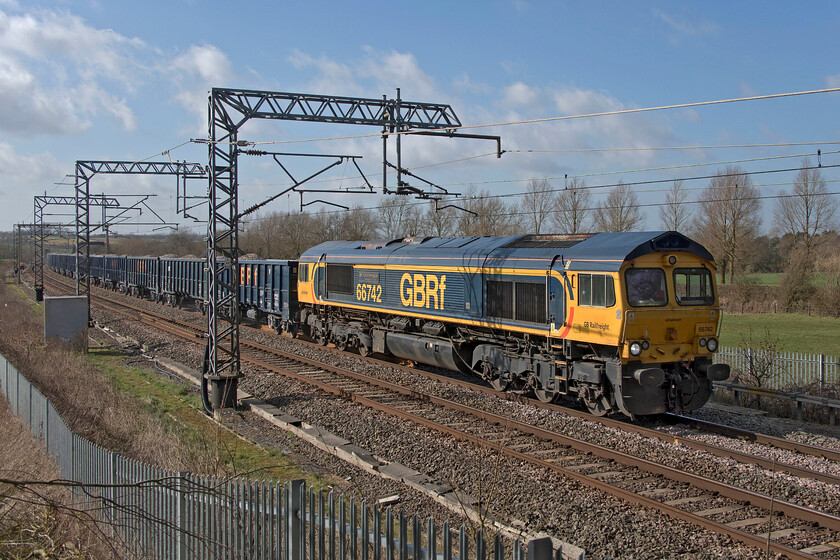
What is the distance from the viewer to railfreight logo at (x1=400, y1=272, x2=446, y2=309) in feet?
A: 53.2

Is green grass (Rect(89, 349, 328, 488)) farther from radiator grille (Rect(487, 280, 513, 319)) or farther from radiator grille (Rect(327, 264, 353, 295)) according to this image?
radiator grille (Rect(327, 264, 353, 295))

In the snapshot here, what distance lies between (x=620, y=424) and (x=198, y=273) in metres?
25.8

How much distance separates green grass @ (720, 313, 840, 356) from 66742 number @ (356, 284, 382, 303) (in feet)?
42.5

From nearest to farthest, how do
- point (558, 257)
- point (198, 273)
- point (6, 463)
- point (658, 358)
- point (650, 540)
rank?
point (650, 540)
point (6, 463)
point (658, 358)
point (558, 257)
point (198, 273)

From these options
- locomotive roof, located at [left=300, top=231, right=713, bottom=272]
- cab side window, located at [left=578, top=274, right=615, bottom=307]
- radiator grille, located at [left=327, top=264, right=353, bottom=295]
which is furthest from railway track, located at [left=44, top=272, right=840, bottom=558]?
radiator grille, located at [left=327, top=264, right=353, bottom=295]

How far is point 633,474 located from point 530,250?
5627 mm

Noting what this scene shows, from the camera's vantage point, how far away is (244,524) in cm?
522

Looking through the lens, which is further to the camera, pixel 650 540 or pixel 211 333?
pixel 211 333

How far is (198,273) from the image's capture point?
107 ft

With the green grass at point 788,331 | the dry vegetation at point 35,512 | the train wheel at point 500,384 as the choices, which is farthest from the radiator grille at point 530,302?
the green grass at point 788,331

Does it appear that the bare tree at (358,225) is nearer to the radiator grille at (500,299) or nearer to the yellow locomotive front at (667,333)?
the radiator grille at (500,299)

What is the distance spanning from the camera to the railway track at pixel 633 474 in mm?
7203

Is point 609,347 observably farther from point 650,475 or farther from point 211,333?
point 211,333

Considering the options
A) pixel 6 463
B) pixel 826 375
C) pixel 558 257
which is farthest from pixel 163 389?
pixel 826 375
